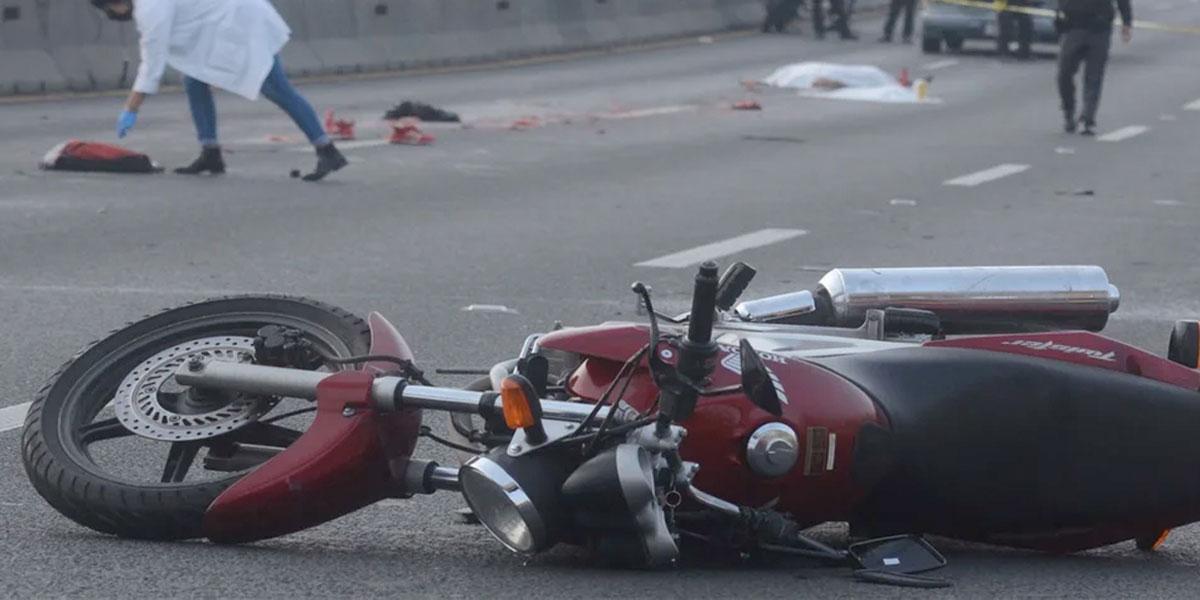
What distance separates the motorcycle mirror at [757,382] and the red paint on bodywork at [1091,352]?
55cm

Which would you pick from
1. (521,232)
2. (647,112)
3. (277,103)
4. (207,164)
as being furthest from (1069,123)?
(521,232)

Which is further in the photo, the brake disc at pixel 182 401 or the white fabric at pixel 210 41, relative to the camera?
the white fabric at pixel 210 41

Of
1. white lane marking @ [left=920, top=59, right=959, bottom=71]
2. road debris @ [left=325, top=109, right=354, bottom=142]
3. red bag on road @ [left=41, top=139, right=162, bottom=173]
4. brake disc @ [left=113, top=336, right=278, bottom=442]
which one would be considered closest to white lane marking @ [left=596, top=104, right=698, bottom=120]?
road debris @ [left=325, top=109, right=354, bottom=142]

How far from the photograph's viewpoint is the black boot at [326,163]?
13555mm

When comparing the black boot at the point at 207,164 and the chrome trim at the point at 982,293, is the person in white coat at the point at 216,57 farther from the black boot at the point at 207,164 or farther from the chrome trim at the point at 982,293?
the chrome trim at the point at 982,293

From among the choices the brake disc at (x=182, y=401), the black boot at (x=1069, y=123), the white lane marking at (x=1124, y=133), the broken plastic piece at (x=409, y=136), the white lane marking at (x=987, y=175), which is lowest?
the white lane marking at (x=1124, y=133)

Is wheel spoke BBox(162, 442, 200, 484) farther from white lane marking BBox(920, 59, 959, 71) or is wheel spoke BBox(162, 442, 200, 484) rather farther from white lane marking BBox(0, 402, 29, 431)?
white lane marking BBox(920, 59, 959, 71)

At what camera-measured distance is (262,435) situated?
4.41 meters

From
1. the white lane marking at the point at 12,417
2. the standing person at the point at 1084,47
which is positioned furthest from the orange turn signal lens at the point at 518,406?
the standing person at the point at 1084,47

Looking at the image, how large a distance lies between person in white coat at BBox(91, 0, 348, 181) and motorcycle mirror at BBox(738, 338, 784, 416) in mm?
9771

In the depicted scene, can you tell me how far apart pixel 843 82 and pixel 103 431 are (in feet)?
70.3

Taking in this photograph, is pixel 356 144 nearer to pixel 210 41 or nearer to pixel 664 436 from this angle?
pixel 210 41

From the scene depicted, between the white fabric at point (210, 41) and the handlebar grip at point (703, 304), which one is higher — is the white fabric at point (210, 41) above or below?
below

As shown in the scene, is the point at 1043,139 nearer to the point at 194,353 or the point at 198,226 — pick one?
the point at 198,226
